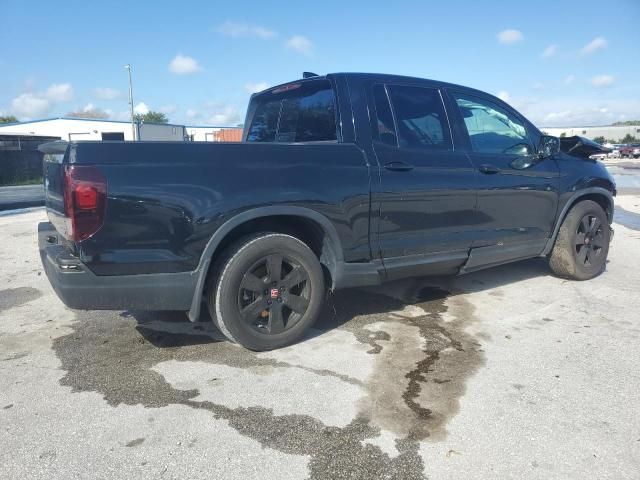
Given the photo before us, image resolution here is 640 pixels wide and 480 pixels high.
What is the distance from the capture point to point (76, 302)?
3.03 meters

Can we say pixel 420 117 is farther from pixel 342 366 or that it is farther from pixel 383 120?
pixel 342 366

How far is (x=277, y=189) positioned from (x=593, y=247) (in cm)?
386

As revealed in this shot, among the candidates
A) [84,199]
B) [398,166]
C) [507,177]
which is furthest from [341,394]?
[507,177]

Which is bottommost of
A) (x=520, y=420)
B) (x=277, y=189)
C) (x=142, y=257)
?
(x=520, y=420)

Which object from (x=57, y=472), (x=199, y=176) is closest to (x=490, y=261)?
(x=199, y=176)

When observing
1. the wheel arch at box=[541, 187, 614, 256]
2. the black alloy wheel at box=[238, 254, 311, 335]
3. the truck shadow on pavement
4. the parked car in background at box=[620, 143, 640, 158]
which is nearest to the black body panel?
the wheel arch at box=[541, 187, 614, 256]

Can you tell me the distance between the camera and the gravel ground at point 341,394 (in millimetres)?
2361

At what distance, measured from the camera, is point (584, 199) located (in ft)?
17.3

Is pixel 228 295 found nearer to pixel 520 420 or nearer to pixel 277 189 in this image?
pixel 277 189

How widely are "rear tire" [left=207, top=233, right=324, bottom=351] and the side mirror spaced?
8.77ft

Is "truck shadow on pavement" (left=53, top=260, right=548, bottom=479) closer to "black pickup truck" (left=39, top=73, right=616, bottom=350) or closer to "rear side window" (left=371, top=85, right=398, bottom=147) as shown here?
"black pickup truck" (left=39, top=73, right=616, bottom=350)

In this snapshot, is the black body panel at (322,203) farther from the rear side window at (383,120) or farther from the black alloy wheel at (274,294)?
the black alloy wheel at (274,294)

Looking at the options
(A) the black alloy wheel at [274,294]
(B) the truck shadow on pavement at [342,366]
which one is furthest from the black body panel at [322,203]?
(B) the truck shadow on pavement at [342,366]

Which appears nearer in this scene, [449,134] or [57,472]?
[57,472]
